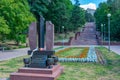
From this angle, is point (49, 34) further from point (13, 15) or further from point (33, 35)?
point (13, 15)

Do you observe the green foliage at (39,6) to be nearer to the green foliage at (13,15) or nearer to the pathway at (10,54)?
the green foliage at (13,15)

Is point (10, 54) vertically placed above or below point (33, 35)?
below

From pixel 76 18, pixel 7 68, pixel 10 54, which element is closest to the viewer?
pixel 7 68

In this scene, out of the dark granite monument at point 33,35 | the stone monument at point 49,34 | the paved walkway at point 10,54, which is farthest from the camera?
the paved walkway at point 10,54

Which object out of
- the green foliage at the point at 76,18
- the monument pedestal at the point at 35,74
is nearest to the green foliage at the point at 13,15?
the monument pedestal at the point at 35,74

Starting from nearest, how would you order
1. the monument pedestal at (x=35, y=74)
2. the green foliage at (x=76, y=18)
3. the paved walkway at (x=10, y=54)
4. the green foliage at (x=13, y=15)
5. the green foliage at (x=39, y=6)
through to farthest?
the monument pedestal at (x=35, y=74), the paved walkway at (x=10, y=54), the green foliage at (x=13, y=15), the green foliage at (x=39, y=6), the green foliage at (x=76, y=18)

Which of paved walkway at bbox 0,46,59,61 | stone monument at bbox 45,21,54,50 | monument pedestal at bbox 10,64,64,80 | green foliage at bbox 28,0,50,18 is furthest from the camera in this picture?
green foliage at bbox 28,0,50,18

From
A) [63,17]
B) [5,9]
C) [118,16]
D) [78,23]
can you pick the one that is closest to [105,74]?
[5,9]

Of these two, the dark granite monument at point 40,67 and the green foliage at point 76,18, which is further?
the green foliage at point 76,18

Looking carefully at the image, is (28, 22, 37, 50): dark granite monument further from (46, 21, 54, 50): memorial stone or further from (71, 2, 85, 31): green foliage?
(71, 2, 85, 31): green foliage

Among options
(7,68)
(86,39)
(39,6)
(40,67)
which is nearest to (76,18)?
(86,39)

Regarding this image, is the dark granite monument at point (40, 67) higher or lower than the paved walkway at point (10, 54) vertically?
higher

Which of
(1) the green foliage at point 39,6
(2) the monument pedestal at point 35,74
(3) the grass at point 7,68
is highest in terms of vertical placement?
(1) the green foliage at point 39,6

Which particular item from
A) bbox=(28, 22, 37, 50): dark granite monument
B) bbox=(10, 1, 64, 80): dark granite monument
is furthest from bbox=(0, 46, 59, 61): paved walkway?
bbox=(10, 1, 64, 80): dark granite monument
